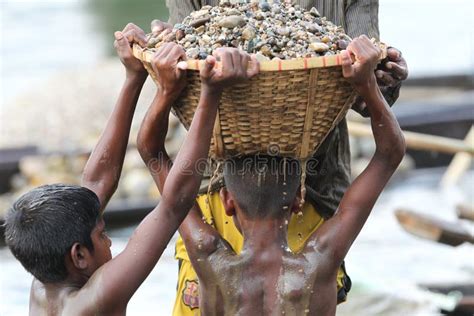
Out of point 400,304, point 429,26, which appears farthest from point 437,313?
point 429,26

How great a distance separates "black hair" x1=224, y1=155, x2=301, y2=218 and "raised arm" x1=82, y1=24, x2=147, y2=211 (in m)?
0.38

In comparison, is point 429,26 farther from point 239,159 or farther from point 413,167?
point 239,159

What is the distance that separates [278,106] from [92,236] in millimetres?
640

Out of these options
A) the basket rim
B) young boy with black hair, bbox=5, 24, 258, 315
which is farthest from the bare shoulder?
the basket rim

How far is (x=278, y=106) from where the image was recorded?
315 cm

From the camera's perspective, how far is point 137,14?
736 inches

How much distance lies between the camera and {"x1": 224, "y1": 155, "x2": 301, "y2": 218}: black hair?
343 cm

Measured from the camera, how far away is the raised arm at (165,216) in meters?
3.15

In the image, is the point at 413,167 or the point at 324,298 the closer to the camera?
the point at 324,298

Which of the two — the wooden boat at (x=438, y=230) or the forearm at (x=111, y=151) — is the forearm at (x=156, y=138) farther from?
the wooden boat at (x=438, y=230)

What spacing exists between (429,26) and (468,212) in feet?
38.0

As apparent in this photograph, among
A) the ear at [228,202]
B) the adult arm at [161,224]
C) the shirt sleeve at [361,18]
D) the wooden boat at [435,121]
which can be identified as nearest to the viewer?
the adult arm at [161,224]

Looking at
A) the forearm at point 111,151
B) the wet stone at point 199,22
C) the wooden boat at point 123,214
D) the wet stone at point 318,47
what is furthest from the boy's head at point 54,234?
the wooden boat at point 123,214

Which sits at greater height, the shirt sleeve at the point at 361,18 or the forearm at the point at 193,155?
the shirt sleeve at the point at 361,18
